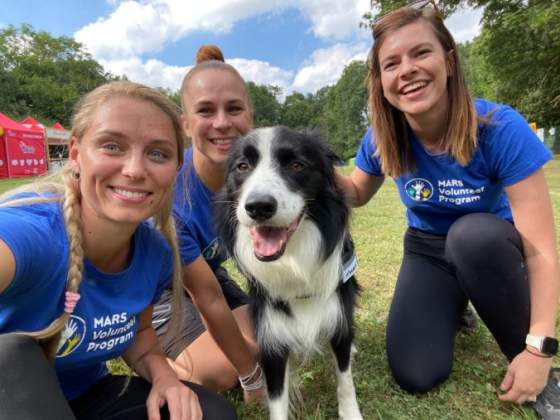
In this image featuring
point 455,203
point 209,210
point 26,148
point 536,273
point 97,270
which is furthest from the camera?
point 26,148

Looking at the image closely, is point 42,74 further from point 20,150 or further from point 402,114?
point 402,114

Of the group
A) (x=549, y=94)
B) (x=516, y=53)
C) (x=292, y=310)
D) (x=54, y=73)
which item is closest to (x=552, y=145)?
(x=549, y=94)

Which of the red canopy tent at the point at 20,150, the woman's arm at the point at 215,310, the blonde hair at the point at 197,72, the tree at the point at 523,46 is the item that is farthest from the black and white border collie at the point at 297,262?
the red canopy tent at the point at 20,150

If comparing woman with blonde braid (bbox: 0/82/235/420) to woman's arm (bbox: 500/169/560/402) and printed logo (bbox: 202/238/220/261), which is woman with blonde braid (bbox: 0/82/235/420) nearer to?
printed logo (bbox: 202/238/220/261)

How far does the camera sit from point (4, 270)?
1210mm

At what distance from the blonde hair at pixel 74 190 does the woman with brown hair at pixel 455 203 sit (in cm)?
124

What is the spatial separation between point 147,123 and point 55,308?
29.7 inches

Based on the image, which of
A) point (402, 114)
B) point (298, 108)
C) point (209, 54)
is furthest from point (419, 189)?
point (298, 108)

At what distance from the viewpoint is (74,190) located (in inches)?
63.8

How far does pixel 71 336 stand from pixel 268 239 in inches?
36.6

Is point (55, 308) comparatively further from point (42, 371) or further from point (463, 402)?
point (463, 402)

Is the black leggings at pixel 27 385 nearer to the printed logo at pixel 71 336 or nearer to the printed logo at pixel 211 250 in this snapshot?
the printed logo at pixel 71 336

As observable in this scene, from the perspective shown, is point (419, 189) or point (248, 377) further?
point (419, 189)

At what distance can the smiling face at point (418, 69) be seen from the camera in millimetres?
2264
